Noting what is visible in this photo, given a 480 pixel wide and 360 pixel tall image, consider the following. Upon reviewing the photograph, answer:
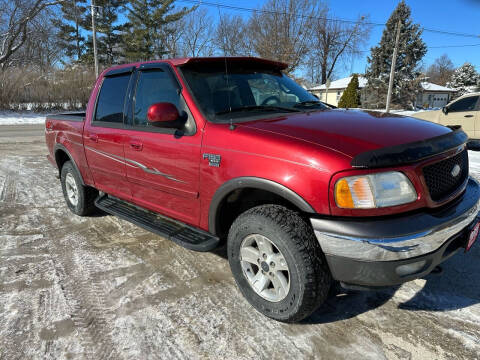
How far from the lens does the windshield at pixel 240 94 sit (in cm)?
274

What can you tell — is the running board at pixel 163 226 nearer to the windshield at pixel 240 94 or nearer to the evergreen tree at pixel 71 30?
the windshield at pixel 240 94

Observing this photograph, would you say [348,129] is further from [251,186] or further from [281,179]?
[251,186]

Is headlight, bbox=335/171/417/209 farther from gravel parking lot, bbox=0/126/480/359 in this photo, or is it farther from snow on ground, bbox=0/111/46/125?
snow on ground, bbox=0/111/46/125

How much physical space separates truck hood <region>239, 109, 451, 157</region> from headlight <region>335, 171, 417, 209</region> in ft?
0.54

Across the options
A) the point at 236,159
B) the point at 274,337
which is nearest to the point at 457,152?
the point at 236,159

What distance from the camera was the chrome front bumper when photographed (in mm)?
1860

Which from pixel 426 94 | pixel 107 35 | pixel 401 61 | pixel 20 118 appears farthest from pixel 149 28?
pixel 426 94

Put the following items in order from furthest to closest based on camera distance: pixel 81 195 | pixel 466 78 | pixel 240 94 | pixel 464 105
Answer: pixel 466 78 < pixel 464 105 < pixel 81 195 < pixel 240 94

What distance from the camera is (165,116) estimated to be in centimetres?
255

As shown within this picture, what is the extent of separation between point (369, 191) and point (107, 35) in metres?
45.6

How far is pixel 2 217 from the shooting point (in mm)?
4441

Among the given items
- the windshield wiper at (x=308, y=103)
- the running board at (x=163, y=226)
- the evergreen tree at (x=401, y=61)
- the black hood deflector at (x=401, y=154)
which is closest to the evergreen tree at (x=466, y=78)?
the evergreen tree at (x=401, y=61)

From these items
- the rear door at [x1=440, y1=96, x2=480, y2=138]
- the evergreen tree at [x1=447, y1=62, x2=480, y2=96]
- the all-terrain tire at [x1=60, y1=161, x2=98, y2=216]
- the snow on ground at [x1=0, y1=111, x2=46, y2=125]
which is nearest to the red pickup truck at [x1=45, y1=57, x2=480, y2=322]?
the all-terrain tire at [x1=60, y1=161, x2=98, y2=216]

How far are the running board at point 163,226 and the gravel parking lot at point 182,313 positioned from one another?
1.25ft
